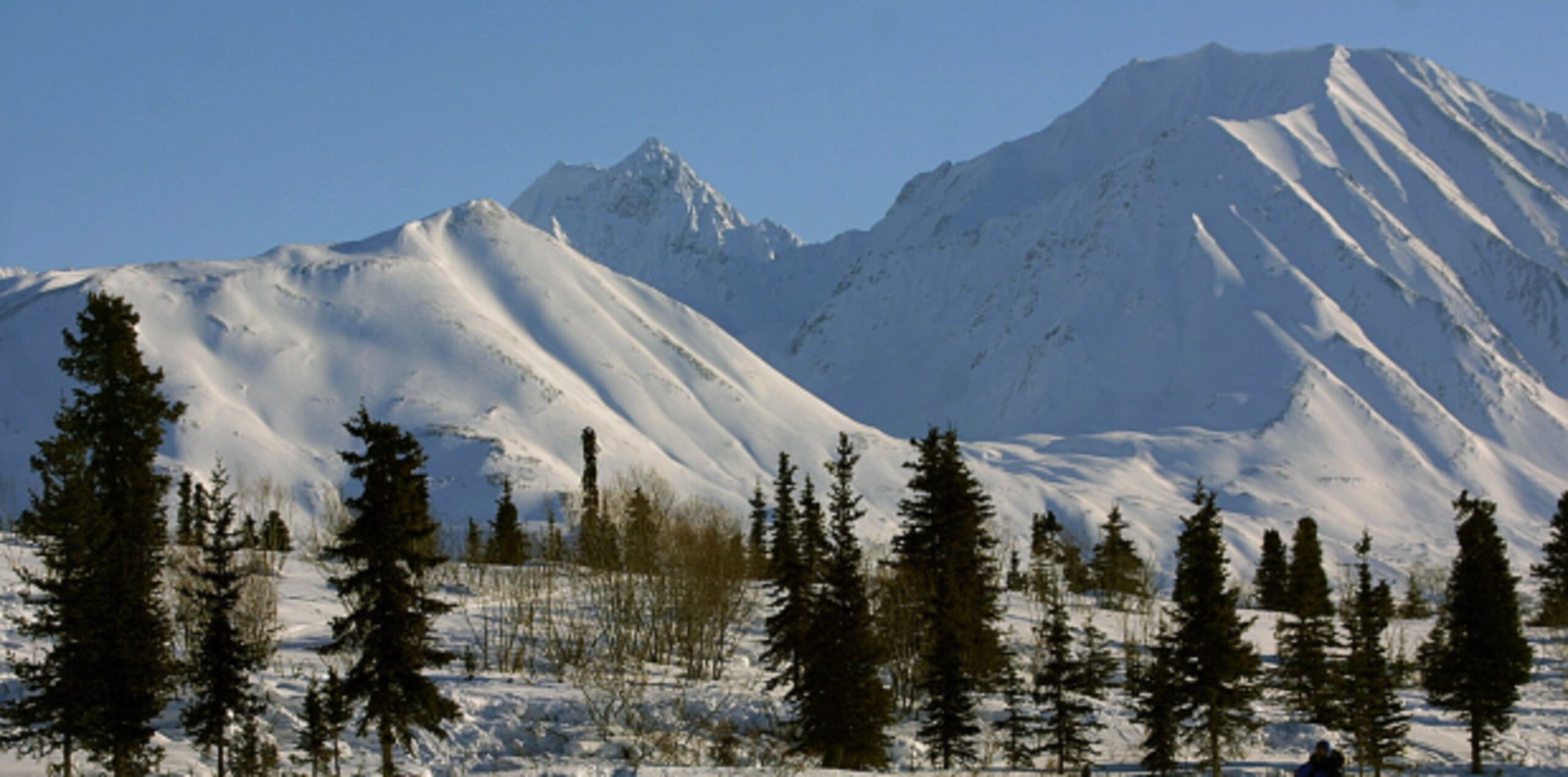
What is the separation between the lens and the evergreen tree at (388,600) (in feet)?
107

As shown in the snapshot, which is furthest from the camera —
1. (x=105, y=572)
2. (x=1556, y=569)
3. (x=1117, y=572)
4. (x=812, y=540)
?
(x=1117, y=572)

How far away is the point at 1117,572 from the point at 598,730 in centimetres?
6323

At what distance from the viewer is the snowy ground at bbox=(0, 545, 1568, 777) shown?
3741 cm

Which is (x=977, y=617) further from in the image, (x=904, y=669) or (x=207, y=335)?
(x=207, y=335)

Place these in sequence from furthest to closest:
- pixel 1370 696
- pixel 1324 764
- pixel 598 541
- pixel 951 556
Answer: pixel 598 541, pixel 951 556, pixel 1370 696, pixel 1324 764

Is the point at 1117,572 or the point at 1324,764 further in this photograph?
the point at 1117,572

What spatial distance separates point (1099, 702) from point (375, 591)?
1396 inches

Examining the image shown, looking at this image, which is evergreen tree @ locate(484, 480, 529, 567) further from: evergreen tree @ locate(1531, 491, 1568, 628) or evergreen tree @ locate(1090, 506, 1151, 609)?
evergreen tree @ locate(1531, 491, 1568, 628)

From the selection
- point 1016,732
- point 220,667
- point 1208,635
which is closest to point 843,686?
point 1016,732

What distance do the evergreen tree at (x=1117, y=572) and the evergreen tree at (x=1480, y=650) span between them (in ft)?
110

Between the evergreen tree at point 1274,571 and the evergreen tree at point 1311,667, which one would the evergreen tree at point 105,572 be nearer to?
the evergreen tree at point 1311,667

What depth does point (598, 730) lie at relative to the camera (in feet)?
137

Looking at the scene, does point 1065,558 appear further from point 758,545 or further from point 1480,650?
point 1480,650

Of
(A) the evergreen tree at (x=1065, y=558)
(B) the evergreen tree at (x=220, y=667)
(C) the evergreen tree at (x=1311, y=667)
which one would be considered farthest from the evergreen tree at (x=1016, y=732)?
(A) the evergreen tree at (x=1065, y=558)
